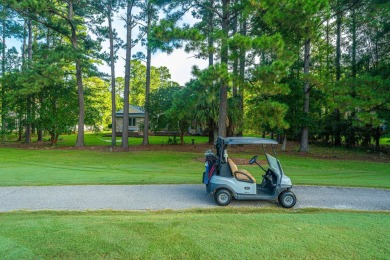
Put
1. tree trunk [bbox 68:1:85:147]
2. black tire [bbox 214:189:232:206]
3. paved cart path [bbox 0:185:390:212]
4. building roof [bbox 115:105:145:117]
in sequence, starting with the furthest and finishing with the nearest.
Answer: building roof [bbox 115:105:145:117] → tree trunk [bbox 68:1:85:147] → black tire [bbox 214:189:232:206] → paved cart path [bbox 0:185:390:212]

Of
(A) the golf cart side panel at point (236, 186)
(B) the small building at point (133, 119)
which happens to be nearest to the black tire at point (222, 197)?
(A) the golf cart side panel at point (236, 186)

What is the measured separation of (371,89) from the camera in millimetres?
13992

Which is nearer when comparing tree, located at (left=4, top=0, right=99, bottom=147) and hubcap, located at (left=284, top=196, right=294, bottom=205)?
hubcap, located at (left=284, top=196, right=294, bottom=205)

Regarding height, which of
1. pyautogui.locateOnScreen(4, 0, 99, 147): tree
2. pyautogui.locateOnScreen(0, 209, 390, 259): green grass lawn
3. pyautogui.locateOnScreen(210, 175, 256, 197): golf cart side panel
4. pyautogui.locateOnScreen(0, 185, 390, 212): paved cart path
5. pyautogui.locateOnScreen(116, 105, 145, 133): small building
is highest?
pyautogui.locateOnScreen(4, 0, 99, 147): tree

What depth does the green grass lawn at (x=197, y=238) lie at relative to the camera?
11.3 feet

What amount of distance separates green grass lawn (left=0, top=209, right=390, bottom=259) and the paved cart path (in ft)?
4.53

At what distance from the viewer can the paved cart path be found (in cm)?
621

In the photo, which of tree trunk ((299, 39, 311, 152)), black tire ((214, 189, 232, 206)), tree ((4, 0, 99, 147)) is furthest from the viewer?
tree trunk ((299, 39, 311, 152))

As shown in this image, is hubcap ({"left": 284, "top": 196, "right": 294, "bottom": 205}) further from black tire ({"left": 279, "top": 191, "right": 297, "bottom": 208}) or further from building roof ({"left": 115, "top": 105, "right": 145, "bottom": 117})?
Answer: building roof ({"left": 115, "top": 105, "right": 145, "bottom": 117})

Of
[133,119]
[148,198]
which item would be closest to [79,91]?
[133,119]

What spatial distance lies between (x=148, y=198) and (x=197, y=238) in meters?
3.18

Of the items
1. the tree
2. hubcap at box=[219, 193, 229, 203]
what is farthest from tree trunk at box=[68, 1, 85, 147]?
hubcap at box=[219, 193, 229, 203]

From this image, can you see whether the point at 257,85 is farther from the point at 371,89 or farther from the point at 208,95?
the point at 371,89

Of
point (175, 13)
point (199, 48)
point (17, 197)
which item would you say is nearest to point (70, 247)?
point (17, 197)
